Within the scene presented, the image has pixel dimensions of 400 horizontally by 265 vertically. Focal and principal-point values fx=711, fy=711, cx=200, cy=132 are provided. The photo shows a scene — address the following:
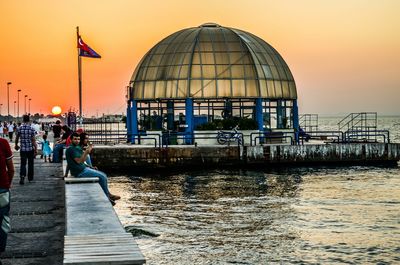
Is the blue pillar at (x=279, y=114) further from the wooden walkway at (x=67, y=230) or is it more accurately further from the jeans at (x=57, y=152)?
the wooden walkway at (x=67, y=230)

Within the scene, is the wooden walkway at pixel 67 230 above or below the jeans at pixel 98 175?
below

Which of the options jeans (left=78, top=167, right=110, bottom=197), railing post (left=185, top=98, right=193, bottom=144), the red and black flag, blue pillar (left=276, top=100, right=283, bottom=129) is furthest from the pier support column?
jeans (left=78, top=167, right=110, bottom=197)

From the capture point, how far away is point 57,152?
31812 millimetres

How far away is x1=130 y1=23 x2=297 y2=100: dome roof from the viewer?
175 feet

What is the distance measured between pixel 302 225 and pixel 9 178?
1264 cm

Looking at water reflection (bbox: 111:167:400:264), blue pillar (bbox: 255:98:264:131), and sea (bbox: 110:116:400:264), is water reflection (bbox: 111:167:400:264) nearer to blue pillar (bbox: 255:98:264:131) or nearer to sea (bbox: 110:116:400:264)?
sea (bbox: 110:116:400:264)

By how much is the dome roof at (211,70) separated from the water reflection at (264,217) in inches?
578

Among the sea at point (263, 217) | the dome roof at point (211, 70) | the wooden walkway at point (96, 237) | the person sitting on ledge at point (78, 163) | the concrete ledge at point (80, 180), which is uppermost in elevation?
the dome roof at point (211, 70)

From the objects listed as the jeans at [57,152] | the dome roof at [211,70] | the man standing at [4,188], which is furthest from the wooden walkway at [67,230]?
the dome roof at [211,70]

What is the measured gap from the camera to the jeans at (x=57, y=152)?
31.3m

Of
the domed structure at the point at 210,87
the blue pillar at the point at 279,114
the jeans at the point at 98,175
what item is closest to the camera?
the jeans at the point at 98,175

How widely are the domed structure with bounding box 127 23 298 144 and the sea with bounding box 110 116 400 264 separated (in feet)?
45.8

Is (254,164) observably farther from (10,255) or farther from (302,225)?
(10,255)

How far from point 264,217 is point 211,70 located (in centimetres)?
3122
